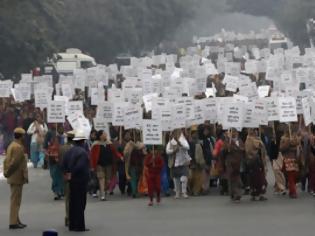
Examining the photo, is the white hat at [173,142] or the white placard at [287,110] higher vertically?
the white placard at [287,110]

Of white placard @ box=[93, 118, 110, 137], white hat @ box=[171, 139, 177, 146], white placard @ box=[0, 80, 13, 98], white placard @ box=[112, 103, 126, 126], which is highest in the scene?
white placard @ box=[0, 80, 13, 98]

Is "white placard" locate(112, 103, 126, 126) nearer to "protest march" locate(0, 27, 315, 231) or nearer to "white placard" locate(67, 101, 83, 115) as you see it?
"protest march" locate(0, 27, 315, 231)

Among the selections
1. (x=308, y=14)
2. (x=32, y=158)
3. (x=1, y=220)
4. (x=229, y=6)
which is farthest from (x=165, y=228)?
(x=229, y=6)

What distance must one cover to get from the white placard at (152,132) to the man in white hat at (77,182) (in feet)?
12.3

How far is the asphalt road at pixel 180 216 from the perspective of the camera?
51.2 ft

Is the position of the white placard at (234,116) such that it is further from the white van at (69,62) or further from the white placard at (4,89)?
the white van at (69,62)

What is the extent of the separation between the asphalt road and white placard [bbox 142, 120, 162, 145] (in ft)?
3.61

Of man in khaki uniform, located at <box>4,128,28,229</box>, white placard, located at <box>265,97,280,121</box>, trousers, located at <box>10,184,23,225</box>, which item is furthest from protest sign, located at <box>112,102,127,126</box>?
trousers, located at <box>10,184,23,225</box>

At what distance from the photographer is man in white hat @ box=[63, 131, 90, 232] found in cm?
1577

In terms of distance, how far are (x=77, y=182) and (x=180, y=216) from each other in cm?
213

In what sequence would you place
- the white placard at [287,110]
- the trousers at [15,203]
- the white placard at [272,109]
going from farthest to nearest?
the white placard at [272,109]
the white placard at [287,110]
the trousers at [15,203]

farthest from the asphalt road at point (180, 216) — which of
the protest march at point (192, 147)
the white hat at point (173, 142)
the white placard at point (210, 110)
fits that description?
the white placard at point (210, 110)

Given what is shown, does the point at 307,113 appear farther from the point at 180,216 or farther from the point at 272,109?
the point at 180,216

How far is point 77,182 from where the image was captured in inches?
625
